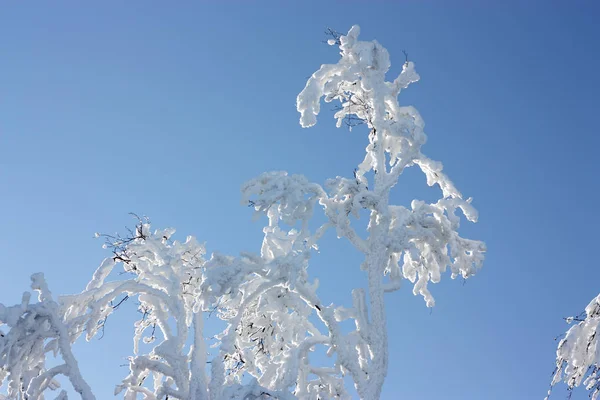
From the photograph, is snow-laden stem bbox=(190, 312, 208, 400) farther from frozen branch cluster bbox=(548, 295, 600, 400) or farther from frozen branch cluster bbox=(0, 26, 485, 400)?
frozen branch cluster bbox=(548, 295, 600, 400)

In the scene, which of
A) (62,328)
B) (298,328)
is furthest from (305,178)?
(62,328)

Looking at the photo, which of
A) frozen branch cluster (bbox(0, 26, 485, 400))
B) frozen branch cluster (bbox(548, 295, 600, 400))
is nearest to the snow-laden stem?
frozen branch cluster (bbox(0, 26, 485, 400))

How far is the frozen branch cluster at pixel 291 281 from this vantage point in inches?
364

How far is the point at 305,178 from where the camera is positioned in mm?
9984

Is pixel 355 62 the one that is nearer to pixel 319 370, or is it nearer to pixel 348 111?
pixel 348 111

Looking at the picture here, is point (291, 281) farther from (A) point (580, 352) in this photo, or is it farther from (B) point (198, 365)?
(A) point (580, 352)

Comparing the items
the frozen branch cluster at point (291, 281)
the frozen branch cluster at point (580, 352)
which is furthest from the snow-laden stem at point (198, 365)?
the frozen branch cluster at point (580, 352)

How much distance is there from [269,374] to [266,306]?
4.83 feet

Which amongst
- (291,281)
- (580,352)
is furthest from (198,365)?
(580,352)

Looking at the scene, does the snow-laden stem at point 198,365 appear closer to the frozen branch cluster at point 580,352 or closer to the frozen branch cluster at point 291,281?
the frozen branch cluster at point 291,281

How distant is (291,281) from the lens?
30.0 ft

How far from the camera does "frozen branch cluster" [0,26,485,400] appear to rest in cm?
923

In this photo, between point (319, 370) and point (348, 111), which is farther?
point (348, 111)

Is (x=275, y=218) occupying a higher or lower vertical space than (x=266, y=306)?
higher
